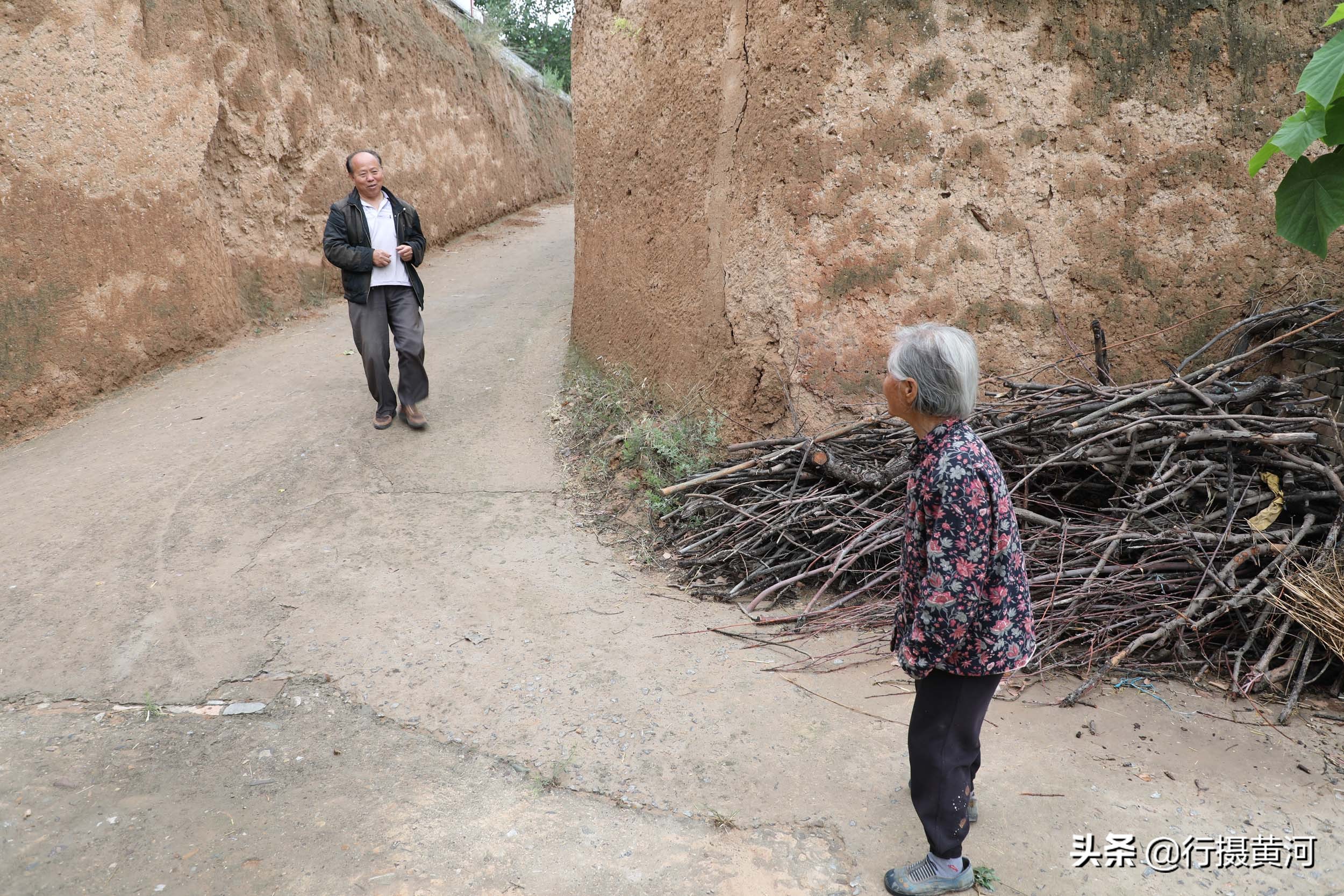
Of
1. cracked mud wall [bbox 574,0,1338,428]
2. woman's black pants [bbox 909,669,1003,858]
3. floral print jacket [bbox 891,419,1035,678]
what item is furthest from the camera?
cracked mud wall [bbox 574,0,1338,428]

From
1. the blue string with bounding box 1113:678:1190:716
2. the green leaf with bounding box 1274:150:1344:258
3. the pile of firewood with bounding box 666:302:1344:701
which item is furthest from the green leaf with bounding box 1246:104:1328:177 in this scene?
the blue string with bounding box 1113:678:1190:716

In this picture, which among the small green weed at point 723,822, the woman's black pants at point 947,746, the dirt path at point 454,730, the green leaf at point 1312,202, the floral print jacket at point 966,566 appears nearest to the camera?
the floral print jacket at point 966,566

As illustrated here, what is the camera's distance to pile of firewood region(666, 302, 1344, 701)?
2859mm

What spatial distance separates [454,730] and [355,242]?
10.0 feet

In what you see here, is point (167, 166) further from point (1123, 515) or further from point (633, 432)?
point (1123, 515)

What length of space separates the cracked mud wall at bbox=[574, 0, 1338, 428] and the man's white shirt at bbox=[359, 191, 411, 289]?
2003 mm

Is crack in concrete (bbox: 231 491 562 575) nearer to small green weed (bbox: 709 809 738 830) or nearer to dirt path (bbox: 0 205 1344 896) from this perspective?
dirt path (bbox: 0 205 1344 896)

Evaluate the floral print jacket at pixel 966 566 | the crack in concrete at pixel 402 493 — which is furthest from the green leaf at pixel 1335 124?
the crack in concrete at pixel 402 493

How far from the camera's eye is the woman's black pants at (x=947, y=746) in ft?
6.38

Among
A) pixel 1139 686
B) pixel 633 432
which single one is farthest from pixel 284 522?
pixel 1139 686

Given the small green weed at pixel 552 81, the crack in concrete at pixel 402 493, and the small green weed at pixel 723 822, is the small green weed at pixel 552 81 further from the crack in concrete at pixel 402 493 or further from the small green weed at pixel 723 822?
the small green weed at pixel 723 822

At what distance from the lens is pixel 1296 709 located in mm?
2666

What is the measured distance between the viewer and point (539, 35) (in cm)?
1784

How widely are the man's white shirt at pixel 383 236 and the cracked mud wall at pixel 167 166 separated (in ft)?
6.73
